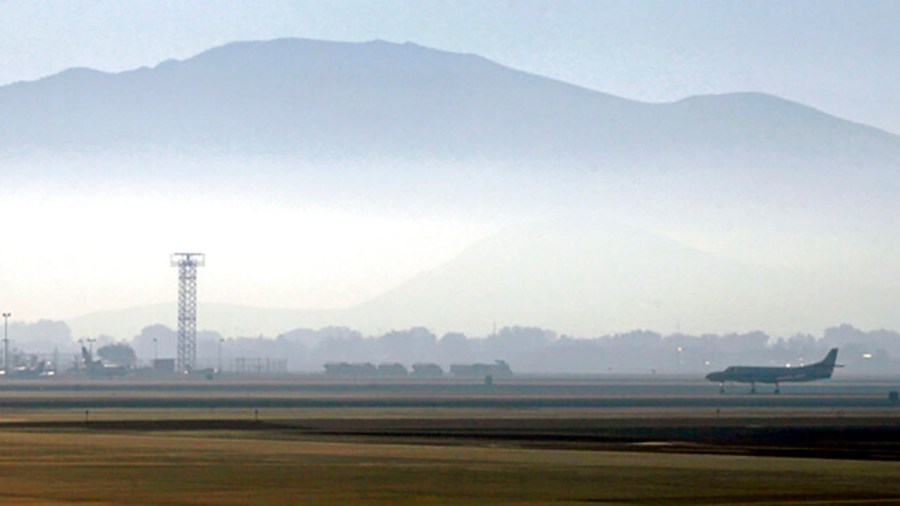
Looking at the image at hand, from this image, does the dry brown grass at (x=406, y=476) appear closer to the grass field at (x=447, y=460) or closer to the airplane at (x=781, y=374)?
the grass field at (x=447, y=460)

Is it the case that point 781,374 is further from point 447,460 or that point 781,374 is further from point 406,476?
Result: point 406,476

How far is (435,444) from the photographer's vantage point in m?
64.2

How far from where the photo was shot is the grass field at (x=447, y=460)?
1586 inches

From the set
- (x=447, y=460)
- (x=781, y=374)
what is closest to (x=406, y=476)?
(x=447, y=460)

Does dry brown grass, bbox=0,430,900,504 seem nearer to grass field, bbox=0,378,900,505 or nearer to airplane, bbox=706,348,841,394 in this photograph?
grass field, bbox=0,378,900,505

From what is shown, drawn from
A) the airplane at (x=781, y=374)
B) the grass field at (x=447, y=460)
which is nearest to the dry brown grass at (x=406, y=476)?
the grass field at (x=447, y=460)

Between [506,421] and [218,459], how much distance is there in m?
36.9

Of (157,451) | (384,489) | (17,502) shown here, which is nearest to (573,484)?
(384,489)

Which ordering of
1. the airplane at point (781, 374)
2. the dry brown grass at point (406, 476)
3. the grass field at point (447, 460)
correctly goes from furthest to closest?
the airplane at point (781, 374)
the grass field at point (447, 460)
the dry brown grass at point (406, 476)

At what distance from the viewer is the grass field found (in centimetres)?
4028

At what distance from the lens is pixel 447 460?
53500 mm

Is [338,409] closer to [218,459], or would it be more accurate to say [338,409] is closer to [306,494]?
[218,459]

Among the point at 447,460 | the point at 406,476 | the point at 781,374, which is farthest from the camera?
the point at 781,374

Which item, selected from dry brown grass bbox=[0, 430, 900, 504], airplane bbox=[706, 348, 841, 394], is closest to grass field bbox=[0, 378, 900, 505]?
dry brown grass bbox=[0, 430, 900, 504]
